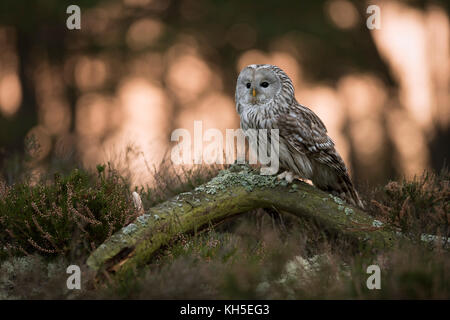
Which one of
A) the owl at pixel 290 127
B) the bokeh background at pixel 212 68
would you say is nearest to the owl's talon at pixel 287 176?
the owl at pixel 290 127

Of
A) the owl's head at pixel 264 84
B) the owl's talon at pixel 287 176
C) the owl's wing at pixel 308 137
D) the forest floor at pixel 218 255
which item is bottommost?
the forest floor at pixel 218 255

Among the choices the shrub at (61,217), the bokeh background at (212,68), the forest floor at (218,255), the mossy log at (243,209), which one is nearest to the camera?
the forest floor at (218,255)

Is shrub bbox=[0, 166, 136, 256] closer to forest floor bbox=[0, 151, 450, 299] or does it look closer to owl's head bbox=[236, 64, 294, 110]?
forest floor bbox=[0, 151, 450, 299]

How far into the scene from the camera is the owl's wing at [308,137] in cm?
472

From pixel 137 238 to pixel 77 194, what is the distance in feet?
2.30

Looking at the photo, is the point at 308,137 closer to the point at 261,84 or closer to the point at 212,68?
the point at 261,84

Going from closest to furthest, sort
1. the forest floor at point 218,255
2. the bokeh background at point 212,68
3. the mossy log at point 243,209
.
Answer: the forest floor at point 218,255, the mossy log at point 243,209, the bokeh background at point 212,68

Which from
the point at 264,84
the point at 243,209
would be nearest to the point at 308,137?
the point at 264,84

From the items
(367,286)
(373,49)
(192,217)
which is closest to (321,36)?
(373,49)

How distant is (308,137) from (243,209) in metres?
0.97

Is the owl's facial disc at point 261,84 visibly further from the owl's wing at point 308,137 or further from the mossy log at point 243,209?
the mossy log at point 243,209

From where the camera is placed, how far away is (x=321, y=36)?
35.9 feet

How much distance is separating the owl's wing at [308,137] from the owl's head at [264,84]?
0.21m
